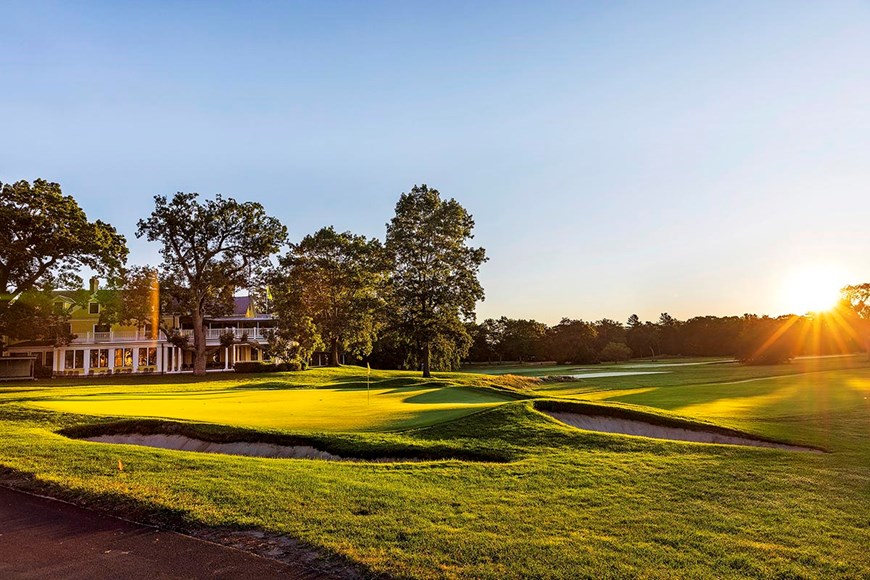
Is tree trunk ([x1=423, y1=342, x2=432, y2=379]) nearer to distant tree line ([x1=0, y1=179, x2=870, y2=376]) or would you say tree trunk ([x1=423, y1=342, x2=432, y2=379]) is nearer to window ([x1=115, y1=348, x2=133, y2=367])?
distant tree line ([x1=0, y1=179, x2=870, y2=376])

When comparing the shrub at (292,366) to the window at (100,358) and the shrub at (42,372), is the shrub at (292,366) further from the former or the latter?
the shrub at (42,372)

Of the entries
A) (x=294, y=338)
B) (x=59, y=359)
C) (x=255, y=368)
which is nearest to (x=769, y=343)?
(x=294, y=338)

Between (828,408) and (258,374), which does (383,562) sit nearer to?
(828,408)

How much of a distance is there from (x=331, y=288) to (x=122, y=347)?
2200cm

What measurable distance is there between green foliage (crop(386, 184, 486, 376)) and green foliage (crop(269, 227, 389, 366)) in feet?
35.8

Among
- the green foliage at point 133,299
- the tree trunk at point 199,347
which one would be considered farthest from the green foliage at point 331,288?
the green foliage at point 133,299

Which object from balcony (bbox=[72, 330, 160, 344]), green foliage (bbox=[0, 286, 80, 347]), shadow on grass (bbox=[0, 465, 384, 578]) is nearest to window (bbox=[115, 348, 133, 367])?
balcony (bbox=[72, 330, 160, 344])

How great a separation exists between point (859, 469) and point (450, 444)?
25.2ft

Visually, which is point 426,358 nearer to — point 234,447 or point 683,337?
point 234,447

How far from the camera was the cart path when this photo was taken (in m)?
5.77

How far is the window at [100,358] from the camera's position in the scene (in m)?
57.9

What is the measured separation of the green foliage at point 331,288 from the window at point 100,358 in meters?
19.2

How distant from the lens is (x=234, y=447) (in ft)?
44.4

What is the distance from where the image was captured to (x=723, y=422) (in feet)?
54.5
